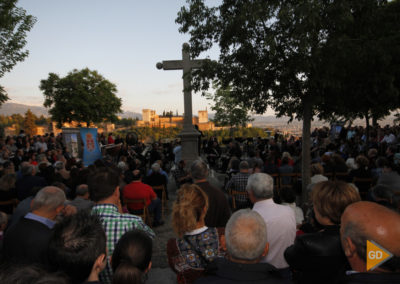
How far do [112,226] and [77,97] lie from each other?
37.6 meters

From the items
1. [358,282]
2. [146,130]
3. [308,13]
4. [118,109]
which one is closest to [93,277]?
[358,282]

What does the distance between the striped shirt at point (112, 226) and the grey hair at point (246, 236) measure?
0.99 meters

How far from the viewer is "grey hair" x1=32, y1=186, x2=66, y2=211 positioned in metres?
2.71

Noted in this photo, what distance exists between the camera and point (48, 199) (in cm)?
273

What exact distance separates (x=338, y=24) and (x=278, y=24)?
3.68 feet

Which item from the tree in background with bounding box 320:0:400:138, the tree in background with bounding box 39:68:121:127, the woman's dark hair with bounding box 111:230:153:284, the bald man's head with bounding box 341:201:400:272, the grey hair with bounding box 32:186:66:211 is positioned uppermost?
the tree in background with bounding box 39:68:121:127

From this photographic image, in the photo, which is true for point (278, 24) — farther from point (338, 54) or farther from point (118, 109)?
point (118, 109)

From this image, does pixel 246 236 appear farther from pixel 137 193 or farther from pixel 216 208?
pixel 137 193

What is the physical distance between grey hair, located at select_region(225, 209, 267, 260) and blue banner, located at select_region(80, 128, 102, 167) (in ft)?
31.7

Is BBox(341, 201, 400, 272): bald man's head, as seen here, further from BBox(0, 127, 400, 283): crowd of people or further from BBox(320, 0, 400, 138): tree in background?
BBox(320, 0, 400, 138): tree in background

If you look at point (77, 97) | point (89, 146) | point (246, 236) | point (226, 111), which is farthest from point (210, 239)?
Answer: point (77, 97)

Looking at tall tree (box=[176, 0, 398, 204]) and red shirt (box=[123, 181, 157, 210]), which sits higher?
tall tree (box=[176, 0, 398, 204])

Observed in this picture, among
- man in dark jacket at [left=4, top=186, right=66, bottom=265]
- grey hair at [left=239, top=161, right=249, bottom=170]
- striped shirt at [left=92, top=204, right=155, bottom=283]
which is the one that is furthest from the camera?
grey hair at [left=239, top=161, right=249, bottom=170]

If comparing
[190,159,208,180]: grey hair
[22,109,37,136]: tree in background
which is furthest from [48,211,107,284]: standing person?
[22,109,37,136]: tree in background
